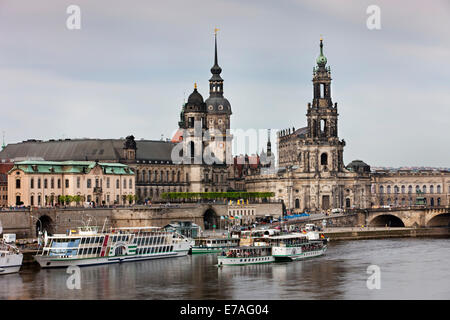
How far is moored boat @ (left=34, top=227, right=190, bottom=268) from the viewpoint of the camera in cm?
8819

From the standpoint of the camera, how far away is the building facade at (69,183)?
120 metres

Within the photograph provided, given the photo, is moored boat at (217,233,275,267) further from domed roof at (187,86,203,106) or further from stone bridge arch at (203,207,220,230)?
domed roof at (187,86,203,106)

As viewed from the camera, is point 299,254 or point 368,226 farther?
point 368,226

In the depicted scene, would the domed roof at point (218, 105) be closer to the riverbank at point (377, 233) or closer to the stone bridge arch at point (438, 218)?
the riverbank at point (377, 233)

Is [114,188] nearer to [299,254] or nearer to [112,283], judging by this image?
[299,254]

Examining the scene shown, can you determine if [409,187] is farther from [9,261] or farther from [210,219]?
[9,261]

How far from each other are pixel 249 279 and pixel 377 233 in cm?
5633

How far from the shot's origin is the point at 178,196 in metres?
144

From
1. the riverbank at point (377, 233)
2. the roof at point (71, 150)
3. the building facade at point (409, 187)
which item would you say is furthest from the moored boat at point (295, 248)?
the building facade at point (409, 187)

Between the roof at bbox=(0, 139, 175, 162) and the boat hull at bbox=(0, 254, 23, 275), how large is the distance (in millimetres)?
57683

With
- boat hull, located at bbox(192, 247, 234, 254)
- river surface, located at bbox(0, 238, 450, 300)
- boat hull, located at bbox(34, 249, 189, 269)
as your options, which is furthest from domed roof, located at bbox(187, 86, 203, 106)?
boat hull, located at bbox(34, 249, 189, 269)

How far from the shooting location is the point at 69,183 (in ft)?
411
